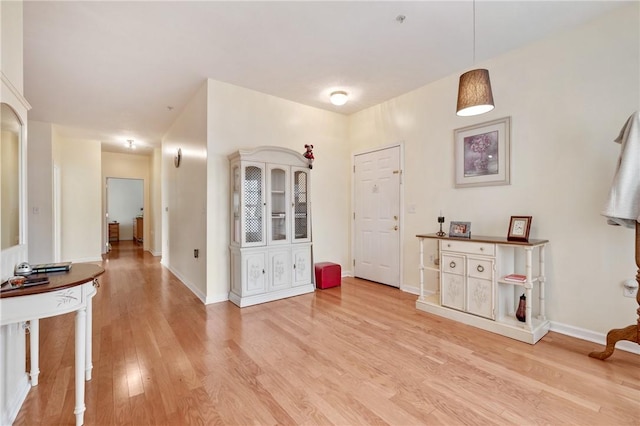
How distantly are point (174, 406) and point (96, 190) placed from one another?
676 centimetres

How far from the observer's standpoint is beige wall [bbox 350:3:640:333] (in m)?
2.41

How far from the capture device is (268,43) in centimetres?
285

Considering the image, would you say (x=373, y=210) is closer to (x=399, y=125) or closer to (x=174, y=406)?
(x=399, y=125)

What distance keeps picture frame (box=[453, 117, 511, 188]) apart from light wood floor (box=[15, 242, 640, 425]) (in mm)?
1587

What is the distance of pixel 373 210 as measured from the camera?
457cm

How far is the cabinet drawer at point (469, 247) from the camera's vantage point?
9.08 ft

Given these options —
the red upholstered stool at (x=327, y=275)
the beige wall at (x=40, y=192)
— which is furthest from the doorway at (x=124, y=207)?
the red upholstered stool at (x=327, y=275)

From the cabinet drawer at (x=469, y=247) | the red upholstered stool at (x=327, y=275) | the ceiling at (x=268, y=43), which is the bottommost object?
the red upholstered stool at (x=327, y=275)

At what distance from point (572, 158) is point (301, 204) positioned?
2944 millimetres

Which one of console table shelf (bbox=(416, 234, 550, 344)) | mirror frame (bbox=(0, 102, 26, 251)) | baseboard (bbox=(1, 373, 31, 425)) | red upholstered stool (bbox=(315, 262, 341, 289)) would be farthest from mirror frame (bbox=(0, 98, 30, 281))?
console table shelf (bbox=(416, 234, 550, 344))

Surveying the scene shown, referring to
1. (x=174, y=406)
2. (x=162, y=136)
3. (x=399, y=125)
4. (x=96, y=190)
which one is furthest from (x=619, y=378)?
(x=96, y=190)

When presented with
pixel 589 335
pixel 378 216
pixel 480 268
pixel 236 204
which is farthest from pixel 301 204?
pixel 589 335

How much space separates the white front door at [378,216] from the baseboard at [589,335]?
184cm

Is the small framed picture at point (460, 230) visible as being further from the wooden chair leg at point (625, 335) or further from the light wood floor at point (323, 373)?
the wooden chair leg at point (625, 335)
